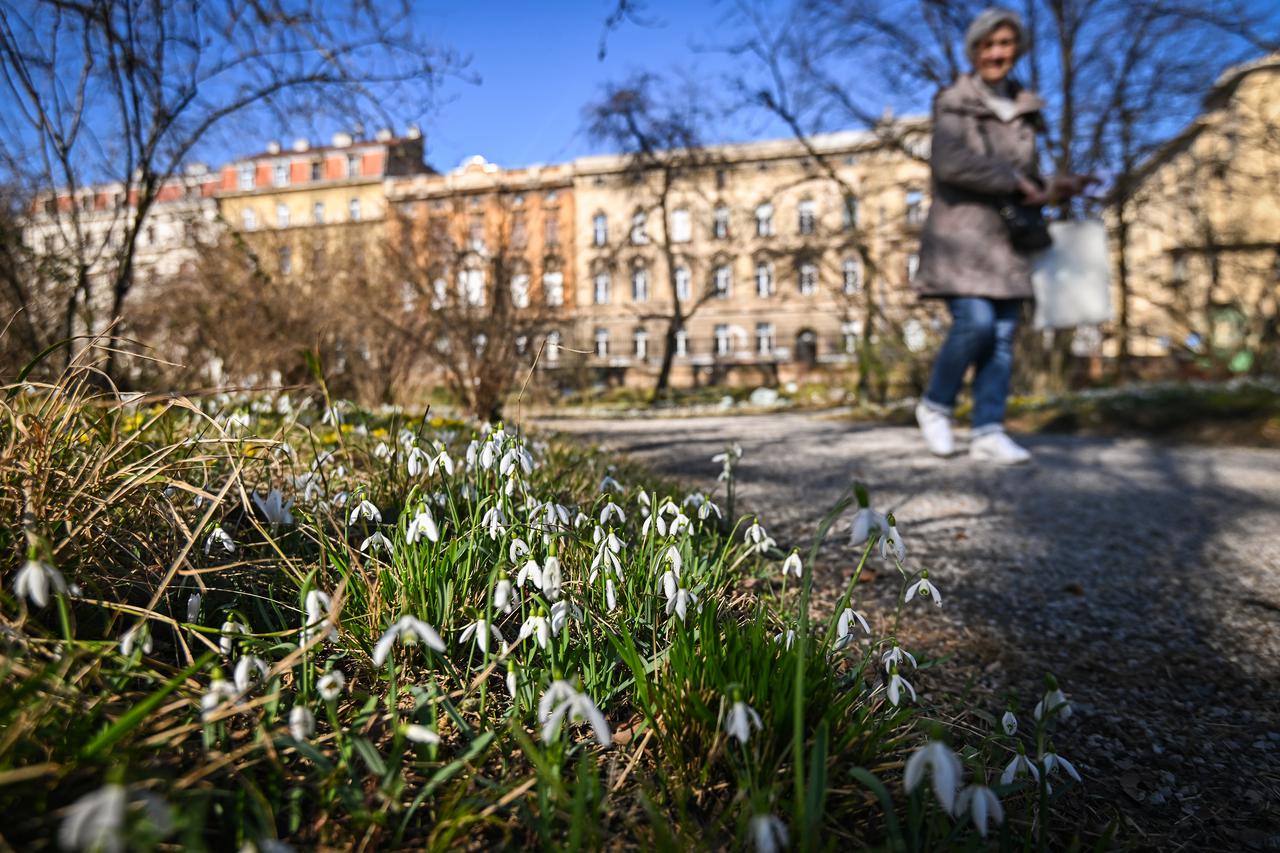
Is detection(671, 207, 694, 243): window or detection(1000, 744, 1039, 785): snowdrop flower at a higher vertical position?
detection(671, 207, 694, 243): window

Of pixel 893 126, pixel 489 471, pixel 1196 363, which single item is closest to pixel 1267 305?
pixel 1196 363

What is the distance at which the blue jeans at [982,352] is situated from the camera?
13.3 feet

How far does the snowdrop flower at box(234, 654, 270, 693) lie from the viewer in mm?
888

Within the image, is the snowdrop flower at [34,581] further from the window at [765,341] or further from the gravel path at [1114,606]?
the window at [765,341]

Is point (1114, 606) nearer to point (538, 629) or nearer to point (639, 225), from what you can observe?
point (538, 629)

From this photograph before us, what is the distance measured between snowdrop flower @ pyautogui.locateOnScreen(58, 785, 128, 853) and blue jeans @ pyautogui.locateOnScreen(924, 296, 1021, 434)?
13.4 feet

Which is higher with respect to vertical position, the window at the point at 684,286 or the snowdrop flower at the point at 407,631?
the window at the point at 684,286

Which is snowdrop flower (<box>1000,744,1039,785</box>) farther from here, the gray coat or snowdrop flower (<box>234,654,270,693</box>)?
the gray coat

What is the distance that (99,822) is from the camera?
1.63 ft

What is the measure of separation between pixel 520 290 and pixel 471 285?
390mm

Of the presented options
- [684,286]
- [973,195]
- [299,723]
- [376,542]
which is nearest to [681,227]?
[684,286]

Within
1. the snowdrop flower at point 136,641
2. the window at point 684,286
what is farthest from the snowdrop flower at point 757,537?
the window at point 684,286

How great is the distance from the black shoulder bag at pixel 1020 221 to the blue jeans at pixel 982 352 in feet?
1.10

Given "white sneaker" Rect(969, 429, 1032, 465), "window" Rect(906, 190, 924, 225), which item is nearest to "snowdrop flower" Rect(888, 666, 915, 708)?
"white sneaker" Rect(969, 429, 1032, 465)
